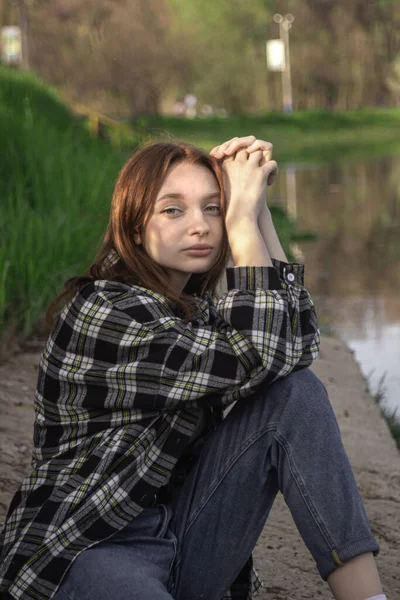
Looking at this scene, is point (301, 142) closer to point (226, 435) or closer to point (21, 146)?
point (21, 146)

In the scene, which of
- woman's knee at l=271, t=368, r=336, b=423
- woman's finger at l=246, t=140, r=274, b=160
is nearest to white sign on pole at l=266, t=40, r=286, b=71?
woman's finger at l=246, t=140, r=274, b=160

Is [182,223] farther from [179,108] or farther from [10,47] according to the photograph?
[179,108]

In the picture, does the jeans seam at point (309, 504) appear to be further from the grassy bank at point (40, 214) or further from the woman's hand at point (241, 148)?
the grassy bank at point (40, 214)

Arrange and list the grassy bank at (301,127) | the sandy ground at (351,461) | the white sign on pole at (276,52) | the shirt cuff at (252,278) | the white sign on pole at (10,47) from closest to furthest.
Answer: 1. the shirt cuff at (252,278)
2. the sandy ground at (351,461)
3. the white sign on pole at (10,47)
4. the grassy bank at (301,127)
5. the white sign on pole at (276,52)

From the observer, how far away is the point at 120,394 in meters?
1.85

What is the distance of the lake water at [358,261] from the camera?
470cm

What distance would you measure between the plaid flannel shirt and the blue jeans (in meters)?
0.04

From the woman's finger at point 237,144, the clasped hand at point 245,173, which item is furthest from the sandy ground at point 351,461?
the woman's finger at point 237,144

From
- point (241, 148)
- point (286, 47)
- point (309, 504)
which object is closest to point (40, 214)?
point (241, 148)

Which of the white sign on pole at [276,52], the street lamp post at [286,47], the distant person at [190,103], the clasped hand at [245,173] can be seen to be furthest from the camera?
the distant person at [190,103]

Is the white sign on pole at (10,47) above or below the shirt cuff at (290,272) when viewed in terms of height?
above

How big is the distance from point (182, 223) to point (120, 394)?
383 mm

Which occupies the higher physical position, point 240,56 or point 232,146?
point 232,146

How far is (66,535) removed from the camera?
69.4 inches
